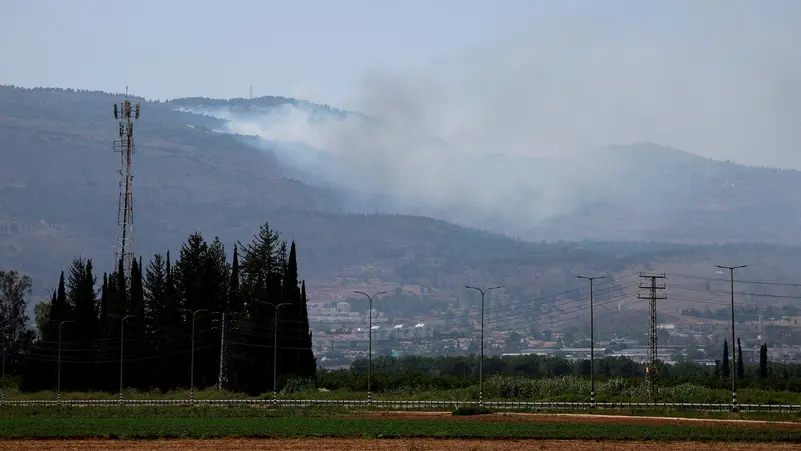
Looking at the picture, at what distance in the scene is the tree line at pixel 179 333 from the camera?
435 feet

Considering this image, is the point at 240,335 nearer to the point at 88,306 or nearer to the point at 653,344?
the point at 88,306

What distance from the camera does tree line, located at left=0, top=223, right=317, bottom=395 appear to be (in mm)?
132625

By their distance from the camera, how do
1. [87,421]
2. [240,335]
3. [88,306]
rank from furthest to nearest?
[88,306]
[240,335]
[87,421]

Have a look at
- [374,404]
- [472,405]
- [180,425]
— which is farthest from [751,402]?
[180,425]

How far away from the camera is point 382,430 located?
7131 cm

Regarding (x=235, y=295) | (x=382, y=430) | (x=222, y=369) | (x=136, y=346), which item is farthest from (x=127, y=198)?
(x=382, y=430)

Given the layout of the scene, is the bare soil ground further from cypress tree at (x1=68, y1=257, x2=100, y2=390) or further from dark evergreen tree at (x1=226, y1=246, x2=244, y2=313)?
dark evergreen tree at (x1=226, y1=246, x2=244, y2=313)

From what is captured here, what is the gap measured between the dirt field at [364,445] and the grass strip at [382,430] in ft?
7.61

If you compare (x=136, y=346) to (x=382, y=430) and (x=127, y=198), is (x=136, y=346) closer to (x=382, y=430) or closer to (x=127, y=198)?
(x=127, y=198)

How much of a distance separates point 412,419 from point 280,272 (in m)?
70.1

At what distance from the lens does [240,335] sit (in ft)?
445

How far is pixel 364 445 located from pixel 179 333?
80248 mm

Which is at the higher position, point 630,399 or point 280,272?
point 280,272

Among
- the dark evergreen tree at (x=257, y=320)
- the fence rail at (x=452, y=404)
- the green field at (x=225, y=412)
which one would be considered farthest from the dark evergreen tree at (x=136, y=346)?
the green field at (x=225, y=412)
